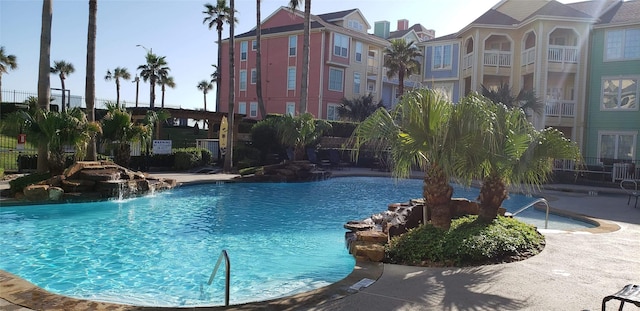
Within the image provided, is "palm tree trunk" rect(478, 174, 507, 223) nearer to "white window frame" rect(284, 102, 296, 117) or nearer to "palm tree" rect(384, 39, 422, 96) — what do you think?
"palm tree" rect(384, 39, 422, 96)

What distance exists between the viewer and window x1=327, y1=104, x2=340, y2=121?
39000mm

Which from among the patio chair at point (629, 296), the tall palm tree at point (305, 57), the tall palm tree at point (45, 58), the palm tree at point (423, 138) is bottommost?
the patio chair at point (629, 296)

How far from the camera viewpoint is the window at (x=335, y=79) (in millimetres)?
38781

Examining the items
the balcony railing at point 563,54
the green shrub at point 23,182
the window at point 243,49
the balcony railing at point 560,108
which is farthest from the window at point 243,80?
the green shrub at point 23,182

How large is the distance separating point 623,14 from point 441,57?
1271cm

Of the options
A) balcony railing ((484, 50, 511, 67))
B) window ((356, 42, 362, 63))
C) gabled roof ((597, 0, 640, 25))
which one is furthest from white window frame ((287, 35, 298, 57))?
gabled roof ((597, 0, 640, 25))

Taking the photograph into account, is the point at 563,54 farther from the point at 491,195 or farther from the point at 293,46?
the point at 491,195

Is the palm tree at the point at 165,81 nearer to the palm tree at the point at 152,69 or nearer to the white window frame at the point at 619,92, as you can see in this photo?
the palm tree at the point at 152,69

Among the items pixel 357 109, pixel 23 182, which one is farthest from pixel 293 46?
pixel 23 182

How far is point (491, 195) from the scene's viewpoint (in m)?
8.59

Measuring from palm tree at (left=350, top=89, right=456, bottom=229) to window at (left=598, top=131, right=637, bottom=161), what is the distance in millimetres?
21409

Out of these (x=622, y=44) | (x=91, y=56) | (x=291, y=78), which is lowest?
(x=91, y=56)

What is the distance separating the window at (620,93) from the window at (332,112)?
19624mm

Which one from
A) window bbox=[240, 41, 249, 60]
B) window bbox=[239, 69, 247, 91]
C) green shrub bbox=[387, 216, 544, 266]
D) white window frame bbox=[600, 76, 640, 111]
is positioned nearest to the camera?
green shrub bbox=[387, 216, 544, 266]
